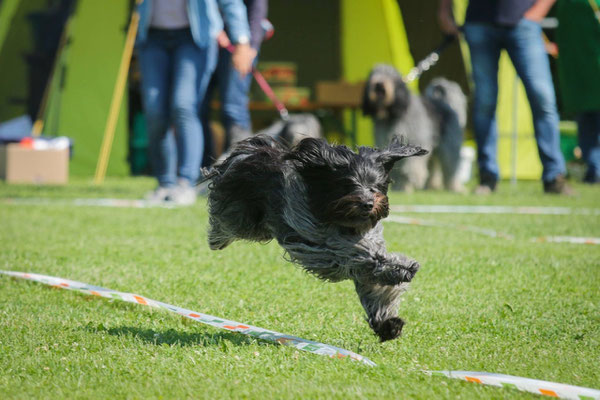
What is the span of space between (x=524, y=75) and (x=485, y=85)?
438 millimetres

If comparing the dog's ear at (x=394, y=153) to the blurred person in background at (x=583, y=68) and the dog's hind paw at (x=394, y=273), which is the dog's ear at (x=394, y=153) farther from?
the blurred person in background at (x=583, y=68)

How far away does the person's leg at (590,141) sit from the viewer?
436 inches

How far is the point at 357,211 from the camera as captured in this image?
117 inches

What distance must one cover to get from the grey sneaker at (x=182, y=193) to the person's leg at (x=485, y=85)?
320 centimetres

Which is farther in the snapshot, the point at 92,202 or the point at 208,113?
the point at 208,113

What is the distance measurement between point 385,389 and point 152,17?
541 cm

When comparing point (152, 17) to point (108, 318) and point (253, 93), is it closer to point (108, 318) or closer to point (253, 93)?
point (108, 318)

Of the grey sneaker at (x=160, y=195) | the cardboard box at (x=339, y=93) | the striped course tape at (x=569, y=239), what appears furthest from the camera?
the cardboard box at (x=339, y=93)

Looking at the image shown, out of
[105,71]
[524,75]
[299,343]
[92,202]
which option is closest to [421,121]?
[524,75]

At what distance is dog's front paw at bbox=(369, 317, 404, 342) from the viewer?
3.00m

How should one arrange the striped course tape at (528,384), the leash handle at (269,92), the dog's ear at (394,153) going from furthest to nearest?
1. the leash handle at (269,92)
2. the dog's ear at (394,153)
3. the striped course tape at (528,384)

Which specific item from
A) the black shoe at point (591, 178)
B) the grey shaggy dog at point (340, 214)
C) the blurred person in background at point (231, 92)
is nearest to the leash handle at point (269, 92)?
the blurred person in background at point (231, 92)

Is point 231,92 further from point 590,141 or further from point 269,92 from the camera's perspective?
point 590,141

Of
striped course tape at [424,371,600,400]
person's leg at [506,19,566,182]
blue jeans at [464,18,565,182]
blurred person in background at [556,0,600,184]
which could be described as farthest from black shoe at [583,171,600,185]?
striped course tape at [424,371,600,400]
